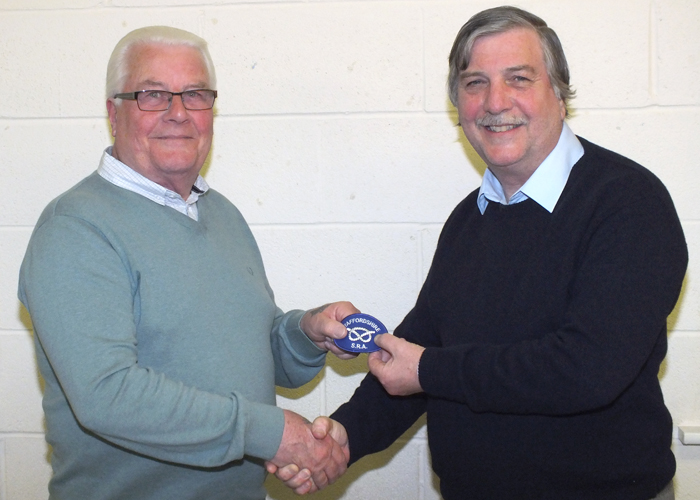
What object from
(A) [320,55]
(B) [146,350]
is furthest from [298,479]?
(A) [320,55]

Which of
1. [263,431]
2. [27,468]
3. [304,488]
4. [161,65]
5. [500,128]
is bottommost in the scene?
[27,468]

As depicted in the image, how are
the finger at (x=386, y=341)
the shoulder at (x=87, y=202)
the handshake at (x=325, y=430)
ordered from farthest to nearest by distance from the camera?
the finger at (x=386, y=341)
the handshake at (x=325, y=430)
the shoulder at (x=87, y=202)

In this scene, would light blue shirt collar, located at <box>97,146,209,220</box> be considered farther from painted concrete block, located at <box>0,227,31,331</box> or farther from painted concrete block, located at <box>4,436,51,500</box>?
painted concrete block, located at <box>4,436,51,500</box>

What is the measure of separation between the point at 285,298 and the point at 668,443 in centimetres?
123

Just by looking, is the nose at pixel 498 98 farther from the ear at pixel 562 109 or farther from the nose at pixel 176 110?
the nose at pixel 176 110

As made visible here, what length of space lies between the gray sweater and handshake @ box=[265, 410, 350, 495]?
6 cm

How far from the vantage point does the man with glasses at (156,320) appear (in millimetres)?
1402

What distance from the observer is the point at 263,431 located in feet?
4.99

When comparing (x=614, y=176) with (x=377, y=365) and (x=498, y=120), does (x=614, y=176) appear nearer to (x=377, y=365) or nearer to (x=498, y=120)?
(x=498, y=120)

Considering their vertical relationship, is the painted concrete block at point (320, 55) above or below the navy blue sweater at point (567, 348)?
above

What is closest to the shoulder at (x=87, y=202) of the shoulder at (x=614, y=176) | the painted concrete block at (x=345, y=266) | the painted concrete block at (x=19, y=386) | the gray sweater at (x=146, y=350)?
the gray sweater at (x=146, y=350)

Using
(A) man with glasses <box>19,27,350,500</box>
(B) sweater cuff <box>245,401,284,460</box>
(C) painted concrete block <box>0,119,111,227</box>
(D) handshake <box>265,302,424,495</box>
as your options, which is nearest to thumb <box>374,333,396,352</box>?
(D) handshake <box>265,302,424,495</box>

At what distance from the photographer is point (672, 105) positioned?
2.07m

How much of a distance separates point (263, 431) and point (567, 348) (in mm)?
706
